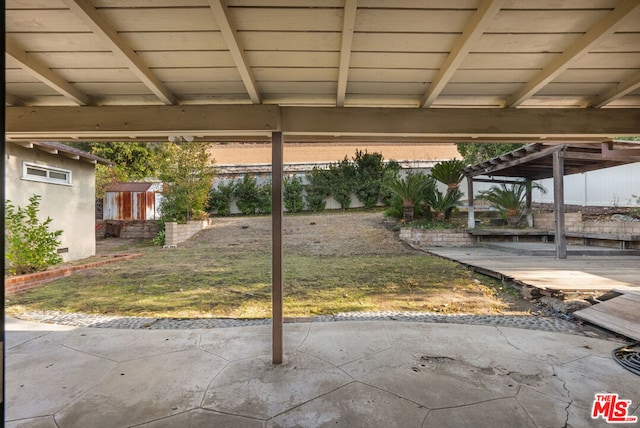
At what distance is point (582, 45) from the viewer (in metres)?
1.62

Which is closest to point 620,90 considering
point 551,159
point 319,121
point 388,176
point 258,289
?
point 319,121

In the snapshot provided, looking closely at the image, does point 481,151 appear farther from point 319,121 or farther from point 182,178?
point 319,121

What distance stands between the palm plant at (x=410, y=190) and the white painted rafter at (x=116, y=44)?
8907 millimetres

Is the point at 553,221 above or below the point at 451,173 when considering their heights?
below

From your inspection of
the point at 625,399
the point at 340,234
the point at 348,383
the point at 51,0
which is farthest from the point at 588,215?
the point at 51,0

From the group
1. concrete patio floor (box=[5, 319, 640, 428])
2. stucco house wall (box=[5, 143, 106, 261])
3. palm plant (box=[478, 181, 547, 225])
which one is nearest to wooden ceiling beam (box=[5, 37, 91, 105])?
concrete patio floor (box=[5, 319, 640, 428])

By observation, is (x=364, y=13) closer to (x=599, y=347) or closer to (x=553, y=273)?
(x=599, y=347)

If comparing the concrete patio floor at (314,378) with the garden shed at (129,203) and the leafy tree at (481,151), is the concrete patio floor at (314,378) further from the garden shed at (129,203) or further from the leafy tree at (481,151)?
the leafy tree at (481,151)

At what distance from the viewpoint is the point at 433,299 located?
4449 millimetres

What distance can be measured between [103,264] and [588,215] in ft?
42.8

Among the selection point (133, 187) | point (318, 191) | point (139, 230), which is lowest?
point (139, 230)

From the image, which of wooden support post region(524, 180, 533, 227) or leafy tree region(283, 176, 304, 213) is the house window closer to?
leafy tree region(283, 176, 304, 213)

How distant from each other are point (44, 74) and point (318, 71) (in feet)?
5.27

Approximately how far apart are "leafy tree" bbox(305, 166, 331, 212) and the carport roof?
38.3 feet
